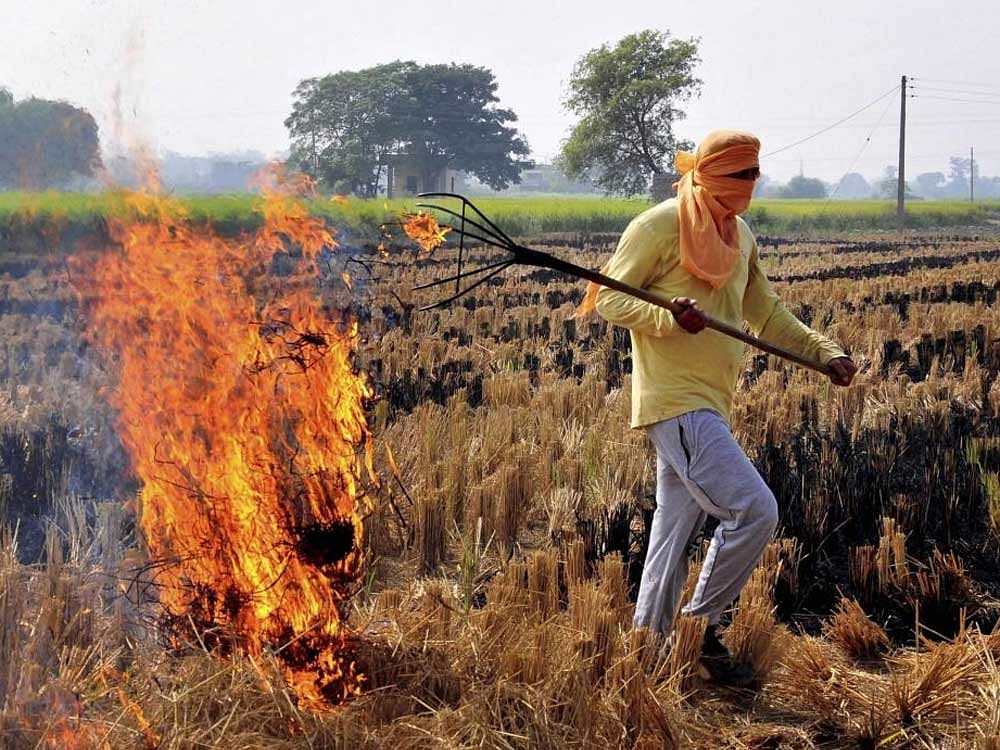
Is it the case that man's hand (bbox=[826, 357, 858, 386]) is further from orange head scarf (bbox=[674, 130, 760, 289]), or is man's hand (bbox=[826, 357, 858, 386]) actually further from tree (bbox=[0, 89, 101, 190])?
tree (bbox=[0, 89, 101, 190])

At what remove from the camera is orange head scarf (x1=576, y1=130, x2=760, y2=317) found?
11.3ft

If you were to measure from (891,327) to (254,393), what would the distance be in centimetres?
883

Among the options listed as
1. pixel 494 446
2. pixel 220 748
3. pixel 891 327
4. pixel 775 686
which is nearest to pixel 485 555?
pixel 494 446

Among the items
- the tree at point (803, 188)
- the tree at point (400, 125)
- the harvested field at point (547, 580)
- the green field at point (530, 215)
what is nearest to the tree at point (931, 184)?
the tree at point (803, 188)

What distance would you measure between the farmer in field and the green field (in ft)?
4.02

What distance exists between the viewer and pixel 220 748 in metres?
2.82

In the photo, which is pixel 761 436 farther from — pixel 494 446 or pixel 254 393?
pixel 254 393

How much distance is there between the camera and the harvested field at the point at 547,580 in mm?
3018

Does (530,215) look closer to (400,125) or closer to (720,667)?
(400,125)

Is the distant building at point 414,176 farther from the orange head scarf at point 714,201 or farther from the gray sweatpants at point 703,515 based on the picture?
the gray sweatpants at point 703,515

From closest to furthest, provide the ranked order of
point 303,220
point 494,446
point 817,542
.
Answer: point 303,220 → point 817,542 → point 494,446

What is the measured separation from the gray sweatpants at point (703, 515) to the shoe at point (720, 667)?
77mm

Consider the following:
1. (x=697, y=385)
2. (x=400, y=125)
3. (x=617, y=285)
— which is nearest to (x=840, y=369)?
(x=697, y=385)

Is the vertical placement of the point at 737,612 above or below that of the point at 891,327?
below
